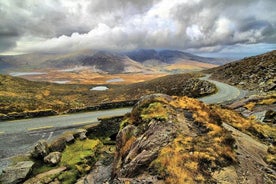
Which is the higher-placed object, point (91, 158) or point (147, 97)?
point (147, 97)

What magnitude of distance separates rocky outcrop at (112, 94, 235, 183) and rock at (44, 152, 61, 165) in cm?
322

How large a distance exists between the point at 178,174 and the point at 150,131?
8.85ft

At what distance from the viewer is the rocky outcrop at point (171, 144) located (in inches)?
225

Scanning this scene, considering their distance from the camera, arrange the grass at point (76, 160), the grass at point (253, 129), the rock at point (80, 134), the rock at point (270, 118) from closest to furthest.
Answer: the grass at point (76, 160) < the grass at point (253, 129) < the rock at point (80, 134) < the rock at point (270, 118)

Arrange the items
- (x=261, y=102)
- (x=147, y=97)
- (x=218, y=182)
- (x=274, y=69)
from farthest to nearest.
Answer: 1. (x=274, y=69)
2. (x=261, y=102)
3. (x=147, y=97)
4. (x=218, y=182)

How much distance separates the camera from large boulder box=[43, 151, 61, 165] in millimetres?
10163

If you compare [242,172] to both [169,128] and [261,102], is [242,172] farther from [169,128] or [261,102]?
[261,102]

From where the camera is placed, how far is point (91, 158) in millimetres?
11352

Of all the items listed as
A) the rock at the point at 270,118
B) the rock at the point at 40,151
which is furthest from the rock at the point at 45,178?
the rock at the point at 270,118

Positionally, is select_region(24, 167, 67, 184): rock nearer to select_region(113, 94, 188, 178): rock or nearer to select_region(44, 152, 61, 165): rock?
select_region(44, 152, 61, 165): rock

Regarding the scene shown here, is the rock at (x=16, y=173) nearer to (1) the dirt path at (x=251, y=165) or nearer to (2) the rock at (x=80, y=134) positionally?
(2) the rock at (x=80, y=134)

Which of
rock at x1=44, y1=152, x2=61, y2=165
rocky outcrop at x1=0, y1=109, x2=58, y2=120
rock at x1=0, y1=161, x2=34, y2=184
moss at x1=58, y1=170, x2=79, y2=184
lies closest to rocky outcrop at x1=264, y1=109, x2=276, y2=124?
moss at x1=58, y1=170, x2=79, y2=184

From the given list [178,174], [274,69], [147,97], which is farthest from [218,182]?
[274,69]

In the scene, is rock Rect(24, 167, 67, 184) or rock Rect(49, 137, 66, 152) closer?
rock Rect(24, 167, 67, 184)
